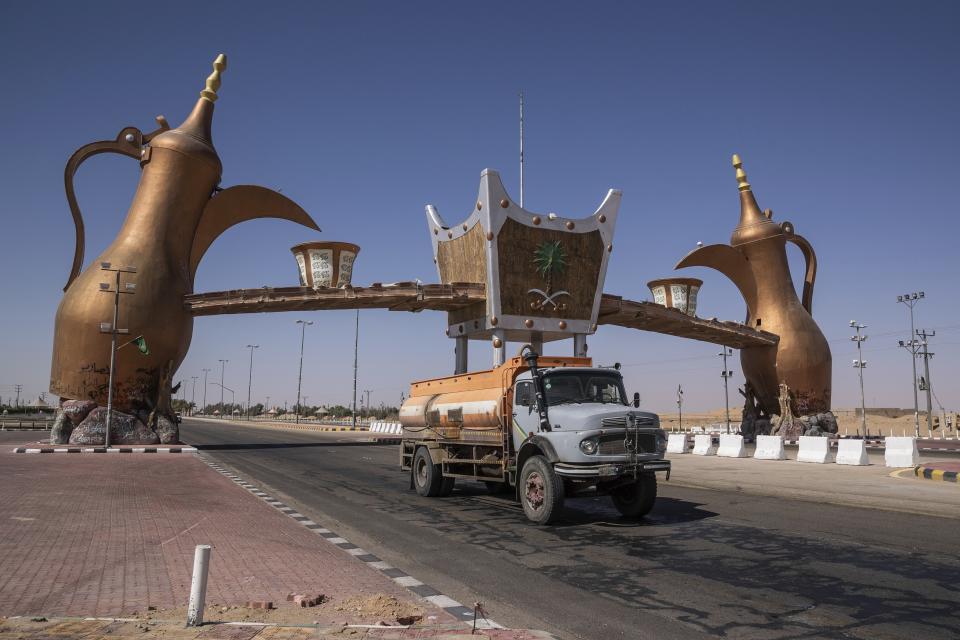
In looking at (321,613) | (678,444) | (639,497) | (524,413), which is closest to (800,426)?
(678,444)

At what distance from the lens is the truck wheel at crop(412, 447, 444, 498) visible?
50.1ft

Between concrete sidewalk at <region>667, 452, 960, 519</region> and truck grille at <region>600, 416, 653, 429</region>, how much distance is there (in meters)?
6.00

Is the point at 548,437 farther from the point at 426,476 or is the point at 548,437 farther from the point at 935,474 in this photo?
the point at 935,474

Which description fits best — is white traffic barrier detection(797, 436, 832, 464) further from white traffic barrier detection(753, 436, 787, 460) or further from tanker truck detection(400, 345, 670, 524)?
tanker truck detection(400, 345, 670, 524)

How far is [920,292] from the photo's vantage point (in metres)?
61.1

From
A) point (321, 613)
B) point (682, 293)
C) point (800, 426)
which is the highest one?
point (682, 293)

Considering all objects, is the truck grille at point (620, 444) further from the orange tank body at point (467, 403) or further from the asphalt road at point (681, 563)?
the orange tank body at point (467, 403)

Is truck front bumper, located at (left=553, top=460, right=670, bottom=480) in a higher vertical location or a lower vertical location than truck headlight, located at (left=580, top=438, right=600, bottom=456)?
lower

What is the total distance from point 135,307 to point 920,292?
63051 millimetres

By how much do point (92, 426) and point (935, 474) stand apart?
32.5 m

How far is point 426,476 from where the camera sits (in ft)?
51.0

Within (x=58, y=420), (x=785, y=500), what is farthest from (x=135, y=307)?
(x=785, y=500)

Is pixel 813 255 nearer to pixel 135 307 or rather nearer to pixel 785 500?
pixel 785 500

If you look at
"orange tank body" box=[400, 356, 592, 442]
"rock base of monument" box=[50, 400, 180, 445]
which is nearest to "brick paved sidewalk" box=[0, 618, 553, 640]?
"orange tank body" box=[400, 356, 592, 442]
